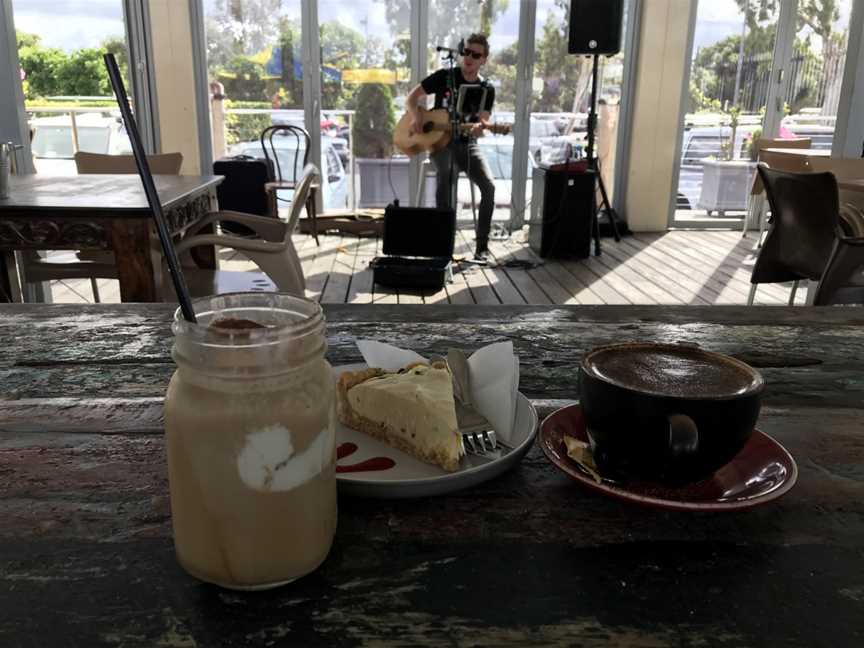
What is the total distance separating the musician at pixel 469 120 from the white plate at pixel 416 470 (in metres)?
4.47

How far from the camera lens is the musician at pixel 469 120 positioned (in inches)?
194

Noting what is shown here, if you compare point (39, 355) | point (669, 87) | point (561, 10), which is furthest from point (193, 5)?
point (39, 355)

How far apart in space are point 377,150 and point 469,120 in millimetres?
1201

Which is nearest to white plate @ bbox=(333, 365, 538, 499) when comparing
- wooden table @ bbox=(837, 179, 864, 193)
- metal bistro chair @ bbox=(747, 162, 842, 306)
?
metal bistro chair @ bbox=(747, 162, 842, 306)

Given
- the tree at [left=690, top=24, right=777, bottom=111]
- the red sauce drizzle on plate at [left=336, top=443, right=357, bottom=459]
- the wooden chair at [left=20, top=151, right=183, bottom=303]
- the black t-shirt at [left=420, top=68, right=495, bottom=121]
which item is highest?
the tree at [left=690, top=24, right=777, bottom=111]

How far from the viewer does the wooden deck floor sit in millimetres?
3998

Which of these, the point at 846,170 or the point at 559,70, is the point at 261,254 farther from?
the point at 559,70

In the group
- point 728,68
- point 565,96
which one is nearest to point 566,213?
point 565,96

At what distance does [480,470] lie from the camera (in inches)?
21.9

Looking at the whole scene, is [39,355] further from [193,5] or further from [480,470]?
[193,5]

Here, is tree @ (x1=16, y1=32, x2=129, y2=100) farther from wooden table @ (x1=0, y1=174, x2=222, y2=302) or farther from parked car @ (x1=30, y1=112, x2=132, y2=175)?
wooden table @ (x1=0, y1=174, x2=222, y2=302)

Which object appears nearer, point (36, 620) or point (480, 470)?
point (36, 620)

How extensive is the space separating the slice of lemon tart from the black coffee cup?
0.11 m

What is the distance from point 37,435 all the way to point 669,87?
6115mm
